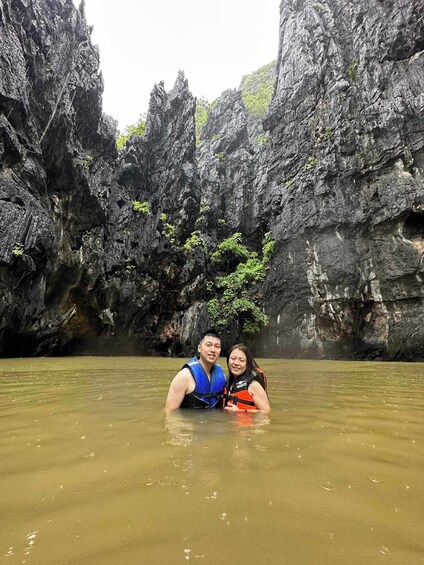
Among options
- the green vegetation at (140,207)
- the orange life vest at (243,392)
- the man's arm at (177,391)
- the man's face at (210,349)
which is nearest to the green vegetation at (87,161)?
the green vegetation at (140,207)

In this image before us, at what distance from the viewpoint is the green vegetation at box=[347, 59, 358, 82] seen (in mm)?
22156

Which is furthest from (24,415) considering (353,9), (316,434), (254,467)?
(353,9)

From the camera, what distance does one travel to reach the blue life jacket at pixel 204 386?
4023mm

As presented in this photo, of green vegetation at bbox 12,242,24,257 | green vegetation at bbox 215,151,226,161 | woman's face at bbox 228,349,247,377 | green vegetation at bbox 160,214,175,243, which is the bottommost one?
woman's face at bbox 228,349,247,377

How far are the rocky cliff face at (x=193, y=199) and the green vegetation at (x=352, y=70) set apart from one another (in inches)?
3.2

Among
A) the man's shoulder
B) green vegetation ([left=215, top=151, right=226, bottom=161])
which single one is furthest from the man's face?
green vegetation ([left=215, top=151, right=226, bottom=161])

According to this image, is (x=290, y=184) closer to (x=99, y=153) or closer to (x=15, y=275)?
(x=99, y=153)

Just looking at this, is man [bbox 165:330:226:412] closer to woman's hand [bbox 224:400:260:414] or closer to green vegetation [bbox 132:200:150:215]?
woman's hand [bbox 224:400:260:414]

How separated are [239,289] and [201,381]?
19859 mm

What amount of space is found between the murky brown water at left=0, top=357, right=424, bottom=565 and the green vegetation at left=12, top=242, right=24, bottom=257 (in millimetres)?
12145

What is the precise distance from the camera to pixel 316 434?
2.82 metres

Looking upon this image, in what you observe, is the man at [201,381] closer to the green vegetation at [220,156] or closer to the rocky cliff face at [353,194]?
the rocky cliff face at [353,194]

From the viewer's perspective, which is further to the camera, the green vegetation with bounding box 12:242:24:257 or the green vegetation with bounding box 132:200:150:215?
the green vegetation with bounding box 132:200:150:215

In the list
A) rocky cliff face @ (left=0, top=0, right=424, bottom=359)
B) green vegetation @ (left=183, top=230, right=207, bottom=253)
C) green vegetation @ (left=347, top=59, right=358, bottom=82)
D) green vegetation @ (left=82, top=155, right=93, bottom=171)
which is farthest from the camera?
green vegetation @ (left=183, top=230, right=207, bottom=253)
